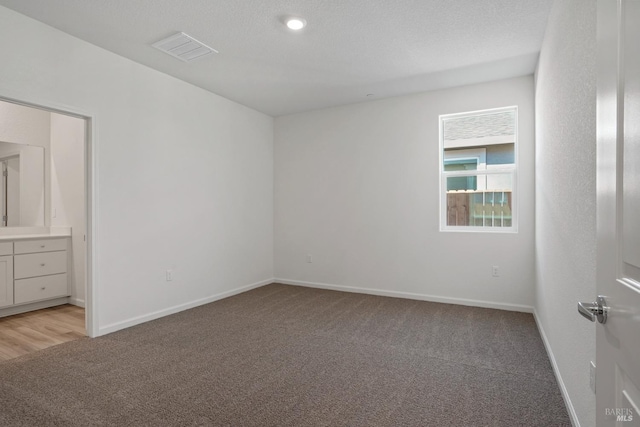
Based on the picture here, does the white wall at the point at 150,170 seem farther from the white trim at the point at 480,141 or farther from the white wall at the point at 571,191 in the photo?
the white wall at the point at 571,191

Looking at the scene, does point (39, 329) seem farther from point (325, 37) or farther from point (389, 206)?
point (389, 206)

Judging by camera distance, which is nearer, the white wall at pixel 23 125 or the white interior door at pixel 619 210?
the white interior door at pixel 619 210

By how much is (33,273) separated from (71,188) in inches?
43.9

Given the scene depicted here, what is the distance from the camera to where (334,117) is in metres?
5.22

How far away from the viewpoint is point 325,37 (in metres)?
3.09

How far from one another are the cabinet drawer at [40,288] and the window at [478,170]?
5010mm

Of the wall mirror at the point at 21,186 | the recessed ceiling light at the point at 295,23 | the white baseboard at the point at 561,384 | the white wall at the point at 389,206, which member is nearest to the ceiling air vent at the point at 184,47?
the recessed ceiling light at the point at 295,23

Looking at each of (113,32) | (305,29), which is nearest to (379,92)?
(305,29)

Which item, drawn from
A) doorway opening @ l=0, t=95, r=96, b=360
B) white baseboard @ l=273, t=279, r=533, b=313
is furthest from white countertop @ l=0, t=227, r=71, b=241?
white baseboard @ l=273, t=279, r=533, b=313

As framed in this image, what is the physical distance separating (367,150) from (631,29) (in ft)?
13.9

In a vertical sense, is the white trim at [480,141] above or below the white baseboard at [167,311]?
above

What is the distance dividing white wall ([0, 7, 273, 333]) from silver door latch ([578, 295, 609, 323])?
368 centimetres

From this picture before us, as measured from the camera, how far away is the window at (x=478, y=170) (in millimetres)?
4195

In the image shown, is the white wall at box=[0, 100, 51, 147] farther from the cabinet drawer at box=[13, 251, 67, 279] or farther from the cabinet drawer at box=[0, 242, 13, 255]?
the cabinet drawer at box=[13, 251, 67, 279]
